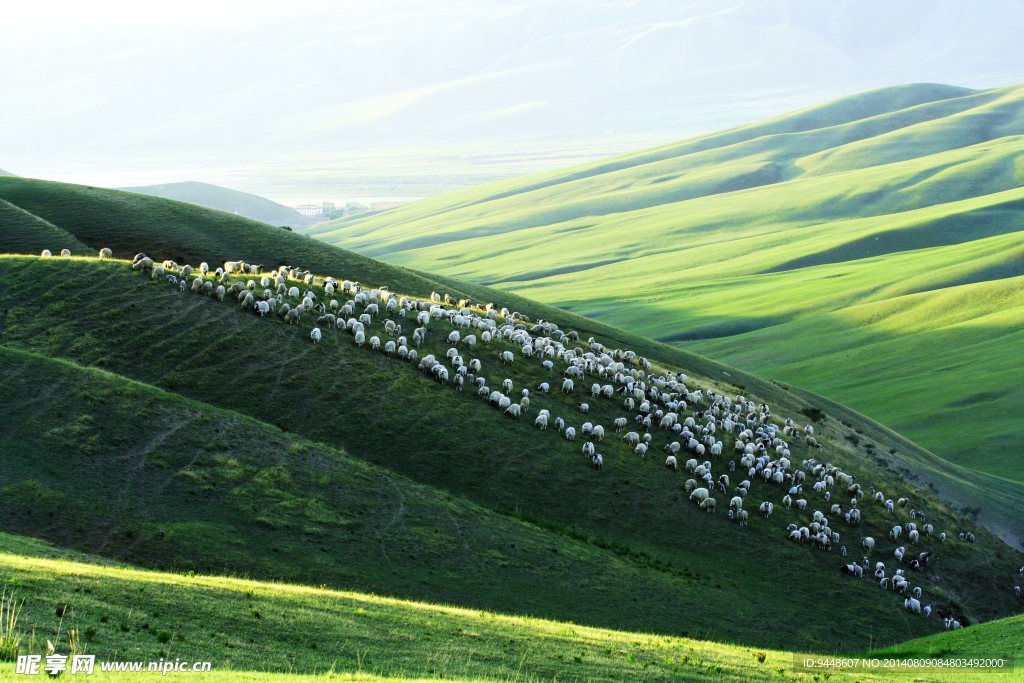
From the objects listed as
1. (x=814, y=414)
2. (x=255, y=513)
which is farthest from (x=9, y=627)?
(x=814, y=414)

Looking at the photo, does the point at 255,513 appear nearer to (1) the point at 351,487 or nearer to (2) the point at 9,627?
(1) the point at 351,487

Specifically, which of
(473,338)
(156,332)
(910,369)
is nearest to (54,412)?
(156,332)

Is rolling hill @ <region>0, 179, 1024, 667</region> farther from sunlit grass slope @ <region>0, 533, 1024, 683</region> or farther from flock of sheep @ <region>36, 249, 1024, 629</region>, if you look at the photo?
sunlit grass slope @ <region>0, 533, 1024, 683</region>

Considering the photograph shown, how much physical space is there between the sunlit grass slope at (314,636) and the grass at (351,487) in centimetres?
400

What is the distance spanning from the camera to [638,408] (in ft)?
169

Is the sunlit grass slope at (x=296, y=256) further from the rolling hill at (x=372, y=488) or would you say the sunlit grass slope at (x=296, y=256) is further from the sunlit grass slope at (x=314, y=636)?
the sunlit grass slope at (x=314, y=636)

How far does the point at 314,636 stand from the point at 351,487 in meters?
15.0

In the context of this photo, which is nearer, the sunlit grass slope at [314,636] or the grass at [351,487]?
the sunlit grass slope at [314,636]

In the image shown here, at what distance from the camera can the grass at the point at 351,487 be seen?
29859mm

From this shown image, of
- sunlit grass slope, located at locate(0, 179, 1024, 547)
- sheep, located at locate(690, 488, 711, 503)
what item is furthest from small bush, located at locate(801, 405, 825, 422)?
sheep, located at locate(690, 488, 711, 503)

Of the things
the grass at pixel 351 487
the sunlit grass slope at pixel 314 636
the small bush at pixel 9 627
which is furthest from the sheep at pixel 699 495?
the small bush at pixel 9 627

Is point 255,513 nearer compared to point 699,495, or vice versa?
point 255,513

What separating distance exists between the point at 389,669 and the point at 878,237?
610 ft

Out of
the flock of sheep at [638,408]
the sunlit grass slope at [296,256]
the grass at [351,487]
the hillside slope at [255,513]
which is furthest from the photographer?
the sunlit grass slope at [296,256]
